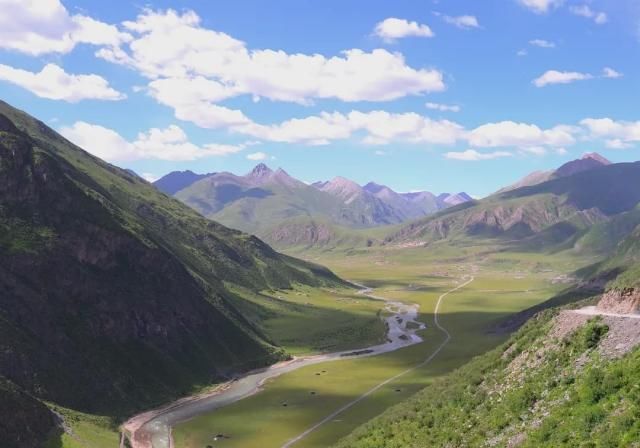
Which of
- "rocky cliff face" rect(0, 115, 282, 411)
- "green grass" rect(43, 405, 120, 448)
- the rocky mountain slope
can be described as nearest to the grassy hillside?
"green grass" rect(43, 405, 120, 448)

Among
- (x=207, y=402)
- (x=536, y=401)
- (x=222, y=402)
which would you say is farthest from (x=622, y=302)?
(x=207, y=402)

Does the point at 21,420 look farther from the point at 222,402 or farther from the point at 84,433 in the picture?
the point at 222,402

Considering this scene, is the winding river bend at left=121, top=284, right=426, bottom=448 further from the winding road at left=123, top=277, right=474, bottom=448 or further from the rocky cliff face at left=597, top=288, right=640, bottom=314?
the rocky cliff face at left=597, top=288, right=640, bottom=314

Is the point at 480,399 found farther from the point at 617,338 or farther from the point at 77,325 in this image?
the point at 77,325

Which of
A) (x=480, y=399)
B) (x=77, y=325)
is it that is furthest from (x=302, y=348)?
(x=480, y=399)

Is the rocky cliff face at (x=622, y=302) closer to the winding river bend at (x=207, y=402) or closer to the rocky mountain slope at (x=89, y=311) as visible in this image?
the winding river bend at (x=207, y=402)
